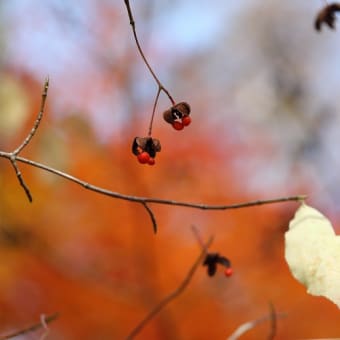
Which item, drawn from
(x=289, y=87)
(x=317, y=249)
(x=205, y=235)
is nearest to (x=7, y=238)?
(x=205, y=235)

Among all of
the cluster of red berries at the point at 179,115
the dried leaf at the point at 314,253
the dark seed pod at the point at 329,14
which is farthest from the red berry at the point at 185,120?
the dark seed pod at the point at 329,14

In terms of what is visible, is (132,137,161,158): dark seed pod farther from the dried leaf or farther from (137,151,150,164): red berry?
the dried leaf

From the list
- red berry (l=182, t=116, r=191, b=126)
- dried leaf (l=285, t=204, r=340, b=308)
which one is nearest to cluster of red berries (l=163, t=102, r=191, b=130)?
red berry (l=182, t=116, r=191, b=126)

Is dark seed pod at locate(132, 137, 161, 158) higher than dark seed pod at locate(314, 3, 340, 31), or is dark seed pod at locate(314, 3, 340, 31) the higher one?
dark seed pod at locate(314, 3, 340, 31)

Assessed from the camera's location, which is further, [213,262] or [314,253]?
[213,262]

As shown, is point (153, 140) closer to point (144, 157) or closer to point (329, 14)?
point (144, 157)

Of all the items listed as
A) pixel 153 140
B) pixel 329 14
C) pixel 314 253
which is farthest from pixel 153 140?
pixel 329 14
